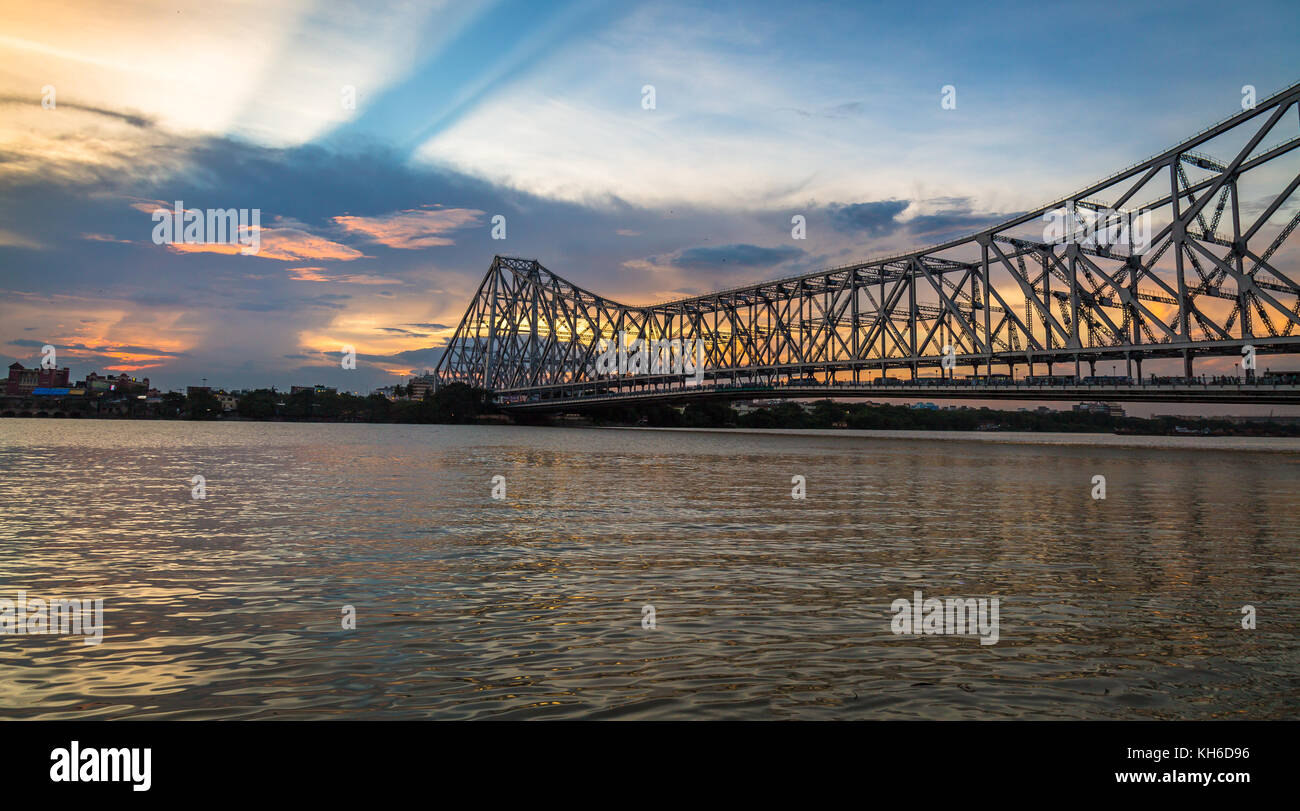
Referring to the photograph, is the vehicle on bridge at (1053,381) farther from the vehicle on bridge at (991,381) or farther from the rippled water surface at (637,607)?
the rippled water surface at (637,607)

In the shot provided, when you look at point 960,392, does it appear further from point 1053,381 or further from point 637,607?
point 637,607

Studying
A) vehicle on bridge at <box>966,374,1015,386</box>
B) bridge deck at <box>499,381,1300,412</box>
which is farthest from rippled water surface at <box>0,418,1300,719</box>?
vehicle on bridge at <box>966,374,1015,386</box>

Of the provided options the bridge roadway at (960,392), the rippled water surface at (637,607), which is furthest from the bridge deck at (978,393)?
the rippled water surface at (637,607)

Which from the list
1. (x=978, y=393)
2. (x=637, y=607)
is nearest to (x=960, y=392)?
(x=978, y=393)

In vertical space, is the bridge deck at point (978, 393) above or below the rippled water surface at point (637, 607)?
above

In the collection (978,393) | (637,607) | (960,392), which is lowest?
(637,607)
